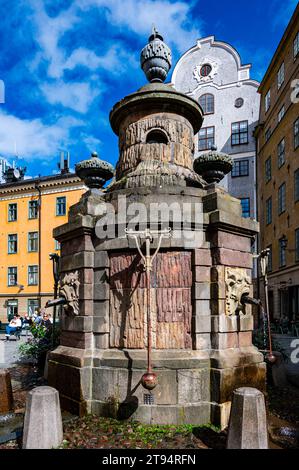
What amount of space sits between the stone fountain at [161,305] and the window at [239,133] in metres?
32.4

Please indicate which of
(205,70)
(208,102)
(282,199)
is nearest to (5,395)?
(282,199)

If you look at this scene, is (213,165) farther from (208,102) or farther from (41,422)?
(208,102)

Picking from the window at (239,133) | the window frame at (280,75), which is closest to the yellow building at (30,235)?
the window at (239,133)

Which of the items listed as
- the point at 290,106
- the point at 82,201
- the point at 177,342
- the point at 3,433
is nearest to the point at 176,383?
the point at 177,342

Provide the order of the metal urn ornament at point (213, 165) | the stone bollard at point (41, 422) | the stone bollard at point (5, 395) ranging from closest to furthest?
the stone bollard at point (41, 422), the stone bollard at point (5, 395), the metal urn ornament at point (213, 165)

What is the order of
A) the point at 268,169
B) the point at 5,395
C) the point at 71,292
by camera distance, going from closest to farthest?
the point at 5,395 → the point at 71,292 → the point at 268,169

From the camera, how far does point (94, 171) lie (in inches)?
345

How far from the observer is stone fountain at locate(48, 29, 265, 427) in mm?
6883

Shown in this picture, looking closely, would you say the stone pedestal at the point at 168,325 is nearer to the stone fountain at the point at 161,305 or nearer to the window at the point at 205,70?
the stone fountain at the point at 161,305

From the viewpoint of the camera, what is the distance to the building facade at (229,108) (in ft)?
126

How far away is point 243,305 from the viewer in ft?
25.2

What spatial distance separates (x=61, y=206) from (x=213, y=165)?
101 ft

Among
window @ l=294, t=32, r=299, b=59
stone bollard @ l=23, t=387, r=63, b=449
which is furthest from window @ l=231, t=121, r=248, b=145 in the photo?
stone bollard @ l=23, t=387, r=63, b=449
